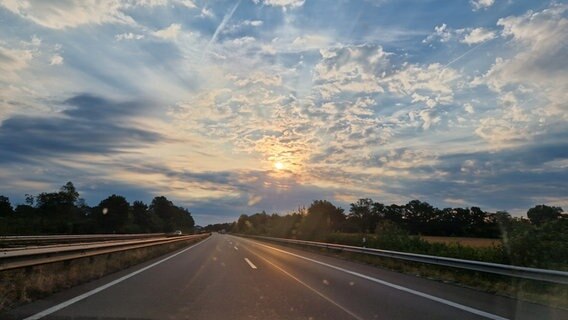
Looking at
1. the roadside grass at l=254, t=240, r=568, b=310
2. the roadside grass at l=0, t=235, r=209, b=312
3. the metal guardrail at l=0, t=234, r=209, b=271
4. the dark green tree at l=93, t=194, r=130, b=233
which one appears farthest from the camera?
the dark green tree at l=93, t=194, r=130, b=233

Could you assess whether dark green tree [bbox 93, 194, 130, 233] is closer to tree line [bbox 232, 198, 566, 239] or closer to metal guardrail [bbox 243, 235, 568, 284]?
tree line [bbox 232, 198, 566, 239]

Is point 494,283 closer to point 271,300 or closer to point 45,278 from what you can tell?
point 271,300

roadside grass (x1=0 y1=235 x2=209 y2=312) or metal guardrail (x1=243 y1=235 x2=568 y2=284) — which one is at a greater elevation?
metal guardrail (x1=243 y1=235 x2=568 y2=284)

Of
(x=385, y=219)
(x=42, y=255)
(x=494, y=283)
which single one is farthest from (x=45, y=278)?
(x=385, y=219)

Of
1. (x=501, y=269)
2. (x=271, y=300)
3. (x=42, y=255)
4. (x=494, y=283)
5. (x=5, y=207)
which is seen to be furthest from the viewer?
(x=5, y=207)

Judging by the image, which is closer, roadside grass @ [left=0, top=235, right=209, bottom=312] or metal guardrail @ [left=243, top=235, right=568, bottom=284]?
roadside grass @ [left=0, top=235, right=209, bottom=312]

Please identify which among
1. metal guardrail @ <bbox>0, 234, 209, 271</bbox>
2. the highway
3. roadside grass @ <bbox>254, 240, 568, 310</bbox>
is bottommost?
the highway

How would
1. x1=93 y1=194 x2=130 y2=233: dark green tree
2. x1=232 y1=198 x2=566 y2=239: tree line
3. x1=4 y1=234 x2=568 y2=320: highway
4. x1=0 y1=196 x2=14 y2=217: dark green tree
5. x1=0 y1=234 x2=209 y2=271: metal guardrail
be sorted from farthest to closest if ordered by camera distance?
x1=93 y1=194 x2=130 y2=233: dark green tree
x1=0 y1=196 x2=14 y2=217: dark green tree
x1=232 y1=198 x2=566 y2=239: tree line
x1=0 y1=234 x2=209 y2=271: metal guardrail
x1=4 y1=234 x2=568 y2=320: highway

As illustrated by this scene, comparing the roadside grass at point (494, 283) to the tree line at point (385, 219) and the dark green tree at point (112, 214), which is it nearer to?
the tree line at point (385, 219)

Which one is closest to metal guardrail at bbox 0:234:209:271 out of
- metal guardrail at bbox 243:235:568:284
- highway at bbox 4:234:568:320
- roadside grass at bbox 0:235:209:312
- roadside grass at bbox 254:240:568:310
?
roadside grass at bbox 0:235:209:312

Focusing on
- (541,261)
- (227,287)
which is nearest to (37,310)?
(227,287)

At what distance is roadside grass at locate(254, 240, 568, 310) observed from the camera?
10.6m

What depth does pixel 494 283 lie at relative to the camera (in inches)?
520

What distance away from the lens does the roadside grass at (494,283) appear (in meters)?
10.6
